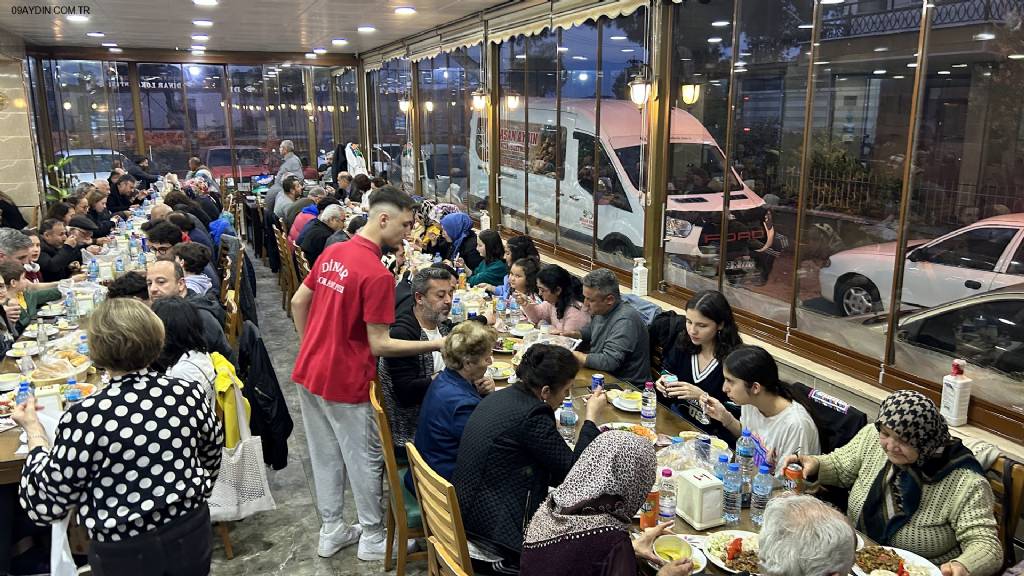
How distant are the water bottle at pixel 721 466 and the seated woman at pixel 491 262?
3651 mm

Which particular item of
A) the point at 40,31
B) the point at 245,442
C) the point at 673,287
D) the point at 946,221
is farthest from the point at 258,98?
the point at 946,221

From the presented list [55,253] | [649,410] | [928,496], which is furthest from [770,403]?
[55,253]

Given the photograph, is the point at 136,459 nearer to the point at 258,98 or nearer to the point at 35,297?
the point at 35,297

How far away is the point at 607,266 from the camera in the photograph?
21.6ft

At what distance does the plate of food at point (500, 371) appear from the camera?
156 inches

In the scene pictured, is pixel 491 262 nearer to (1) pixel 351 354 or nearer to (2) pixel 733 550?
(1) pixel 351 354

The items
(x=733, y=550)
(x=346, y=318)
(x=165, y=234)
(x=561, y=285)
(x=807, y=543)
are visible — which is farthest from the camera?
(x=165, y=234)

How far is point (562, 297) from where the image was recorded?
4879 millimetres

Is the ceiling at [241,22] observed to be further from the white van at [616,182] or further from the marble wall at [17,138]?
the white van at [616,182]

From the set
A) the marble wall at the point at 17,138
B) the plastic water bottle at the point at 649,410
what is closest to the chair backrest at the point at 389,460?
the plastic water bottle at the point at 649,410

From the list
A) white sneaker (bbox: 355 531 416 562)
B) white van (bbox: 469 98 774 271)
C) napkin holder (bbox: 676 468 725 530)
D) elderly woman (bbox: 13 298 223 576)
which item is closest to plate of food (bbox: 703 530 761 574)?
napkin holder (bbox: 676 468 725 530)

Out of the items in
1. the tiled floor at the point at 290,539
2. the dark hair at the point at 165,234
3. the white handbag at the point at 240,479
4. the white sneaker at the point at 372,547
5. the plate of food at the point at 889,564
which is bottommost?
the tiled floor at the point at 290,539

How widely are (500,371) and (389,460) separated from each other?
1.07 metres

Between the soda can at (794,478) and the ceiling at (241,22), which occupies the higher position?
the ceiling at (241,22)
